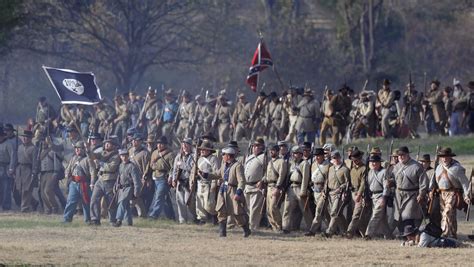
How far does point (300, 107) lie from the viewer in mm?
38844

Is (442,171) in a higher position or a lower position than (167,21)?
lower

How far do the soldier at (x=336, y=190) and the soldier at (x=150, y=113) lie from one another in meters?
13.8

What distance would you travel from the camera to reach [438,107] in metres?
42.9

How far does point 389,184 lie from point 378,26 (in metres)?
44.2

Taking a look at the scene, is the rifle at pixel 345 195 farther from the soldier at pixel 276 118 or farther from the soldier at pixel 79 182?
the soldier at pixel 276 118

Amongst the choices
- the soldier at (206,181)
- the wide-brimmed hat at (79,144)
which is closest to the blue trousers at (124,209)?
the soldier at (206,181)

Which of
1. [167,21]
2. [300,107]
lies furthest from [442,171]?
[167,21]

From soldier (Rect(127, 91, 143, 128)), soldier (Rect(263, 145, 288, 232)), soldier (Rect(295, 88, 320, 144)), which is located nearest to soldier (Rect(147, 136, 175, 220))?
soldier (Rect(263, 145, 288, 232))

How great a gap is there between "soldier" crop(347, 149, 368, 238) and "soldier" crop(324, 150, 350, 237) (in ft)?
0.48

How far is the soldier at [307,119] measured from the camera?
127 ft

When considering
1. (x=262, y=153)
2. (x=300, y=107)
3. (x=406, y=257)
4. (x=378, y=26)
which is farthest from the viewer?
(x=378, y=26)

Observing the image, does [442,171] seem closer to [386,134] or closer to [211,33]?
[386,134]

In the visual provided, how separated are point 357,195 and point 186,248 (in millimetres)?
3843

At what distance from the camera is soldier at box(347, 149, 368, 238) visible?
27.5m
